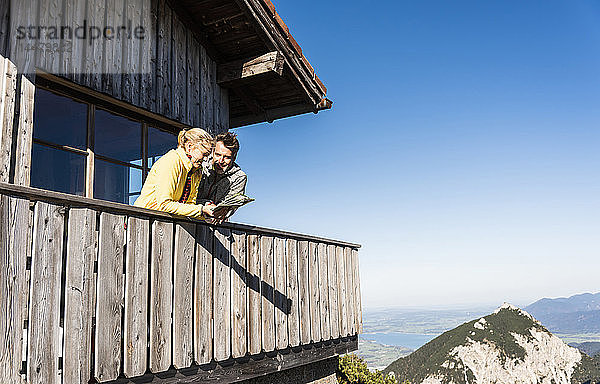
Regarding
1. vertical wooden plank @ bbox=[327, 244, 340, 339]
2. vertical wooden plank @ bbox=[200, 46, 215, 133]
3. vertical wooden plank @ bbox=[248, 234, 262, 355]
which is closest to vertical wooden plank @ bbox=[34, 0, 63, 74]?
vertical wooden plank @ bbox=[200, 46, 215, 133]

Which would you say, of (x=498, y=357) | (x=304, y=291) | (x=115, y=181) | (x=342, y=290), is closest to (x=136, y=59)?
(x=115, y=181)

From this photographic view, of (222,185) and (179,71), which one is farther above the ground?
(179,71)

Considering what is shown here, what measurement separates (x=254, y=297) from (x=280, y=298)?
→ 0.61 meters

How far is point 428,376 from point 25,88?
156 feet

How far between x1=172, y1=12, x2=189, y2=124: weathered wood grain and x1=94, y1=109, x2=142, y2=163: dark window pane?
0.74 meters

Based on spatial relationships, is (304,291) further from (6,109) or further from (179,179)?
(6,109)

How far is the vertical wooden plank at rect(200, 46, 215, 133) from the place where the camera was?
838 centimetres

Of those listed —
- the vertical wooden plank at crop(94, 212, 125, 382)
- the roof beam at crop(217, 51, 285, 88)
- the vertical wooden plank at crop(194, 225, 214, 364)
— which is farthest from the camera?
the roof beam at crop(217, 51, 285, 88)

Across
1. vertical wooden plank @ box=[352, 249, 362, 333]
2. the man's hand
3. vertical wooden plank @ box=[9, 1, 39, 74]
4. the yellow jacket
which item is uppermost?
vertical wooden plank @ box=[9, 1, 39, 74]

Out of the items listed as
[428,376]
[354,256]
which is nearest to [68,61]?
[354,256]

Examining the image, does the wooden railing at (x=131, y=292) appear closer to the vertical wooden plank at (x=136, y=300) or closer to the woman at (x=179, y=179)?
the vertical wooden plank at (x=136, y=300)

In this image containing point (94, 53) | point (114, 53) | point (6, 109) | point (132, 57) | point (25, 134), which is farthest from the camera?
point (132, 57)

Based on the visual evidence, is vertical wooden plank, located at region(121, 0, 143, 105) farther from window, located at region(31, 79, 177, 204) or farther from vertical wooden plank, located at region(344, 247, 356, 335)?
vertical wooden plank, located at region(344, 247, 356, 335)

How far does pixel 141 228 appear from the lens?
4.42 meters
